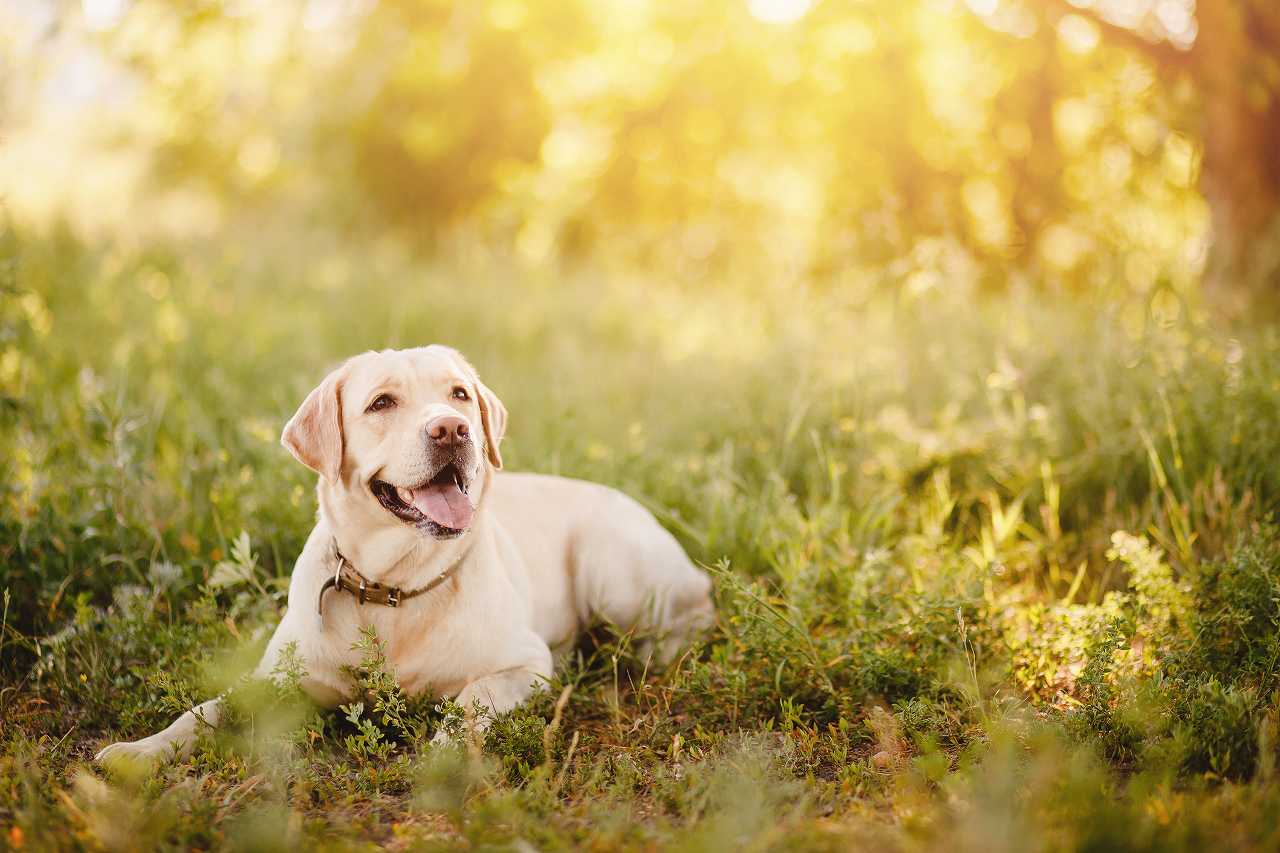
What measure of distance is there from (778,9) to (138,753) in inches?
287

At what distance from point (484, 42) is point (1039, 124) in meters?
5.88

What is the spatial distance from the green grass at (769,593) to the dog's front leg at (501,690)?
7cm

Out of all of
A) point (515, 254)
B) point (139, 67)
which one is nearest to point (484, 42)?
point (515, 254)

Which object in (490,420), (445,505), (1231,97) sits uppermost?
(1231,97)

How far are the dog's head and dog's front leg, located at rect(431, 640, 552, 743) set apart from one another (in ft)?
1.55

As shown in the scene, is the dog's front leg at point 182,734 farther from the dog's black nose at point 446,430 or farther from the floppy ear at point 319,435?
the dog's black nose at point 446,430

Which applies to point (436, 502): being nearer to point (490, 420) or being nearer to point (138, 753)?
point (490, 420)

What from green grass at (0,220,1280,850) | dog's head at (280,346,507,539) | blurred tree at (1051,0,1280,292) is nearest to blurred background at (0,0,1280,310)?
blurred tree at (1051,0,1280,292)

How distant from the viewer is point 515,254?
9.41 meters

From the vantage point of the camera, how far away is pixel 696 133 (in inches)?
433

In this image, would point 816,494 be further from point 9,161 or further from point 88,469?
point 9,161

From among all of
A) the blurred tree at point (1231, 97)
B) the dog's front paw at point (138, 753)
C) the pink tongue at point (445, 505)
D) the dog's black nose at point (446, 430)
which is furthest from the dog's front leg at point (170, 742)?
the blurred tree at point (1231, 97)

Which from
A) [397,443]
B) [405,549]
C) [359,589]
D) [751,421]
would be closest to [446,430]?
[397,443]

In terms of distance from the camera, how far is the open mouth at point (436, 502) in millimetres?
2727
